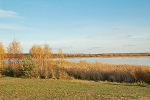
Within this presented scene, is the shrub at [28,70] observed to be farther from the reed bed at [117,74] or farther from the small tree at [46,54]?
the small tree at [46,54]

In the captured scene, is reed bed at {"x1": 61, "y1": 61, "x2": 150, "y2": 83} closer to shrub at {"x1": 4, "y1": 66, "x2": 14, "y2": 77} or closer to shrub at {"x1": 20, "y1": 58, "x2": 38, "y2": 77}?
shrub at {"x1": 20, "y1": 58, "x2": 38, "y2": 77}

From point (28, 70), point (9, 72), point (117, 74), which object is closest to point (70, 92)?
point (117, 74)

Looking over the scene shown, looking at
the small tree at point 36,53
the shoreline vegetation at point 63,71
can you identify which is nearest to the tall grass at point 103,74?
the shoreline vegetation at point 63,71

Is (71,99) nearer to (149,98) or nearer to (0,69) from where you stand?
(149,98)

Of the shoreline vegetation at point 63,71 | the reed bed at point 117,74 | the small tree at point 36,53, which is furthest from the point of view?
the small tree at point 36,53

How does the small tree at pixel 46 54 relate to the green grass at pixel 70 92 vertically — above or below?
above

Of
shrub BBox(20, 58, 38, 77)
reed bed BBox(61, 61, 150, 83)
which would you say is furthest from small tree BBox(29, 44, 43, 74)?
reed bed BBox(61, 61, 150, 83)

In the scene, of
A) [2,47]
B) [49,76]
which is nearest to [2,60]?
[2,47]

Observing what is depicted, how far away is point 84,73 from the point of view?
1872 centimetres

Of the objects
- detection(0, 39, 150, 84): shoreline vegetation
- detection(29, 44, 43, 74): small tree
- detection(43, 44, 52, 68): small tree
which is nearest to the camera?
detection(0, 39, 150, 84): shoreline vegetation

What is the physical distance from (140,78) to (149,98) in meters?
8.40

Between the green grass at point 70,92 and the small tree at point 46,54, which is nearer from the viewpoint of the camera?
the green grass at point 70,92

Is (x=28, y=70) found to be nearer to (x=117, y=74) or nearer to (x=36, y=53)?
(x=36, y=53)

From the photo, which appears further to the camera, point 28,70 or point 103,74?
point 103,74
